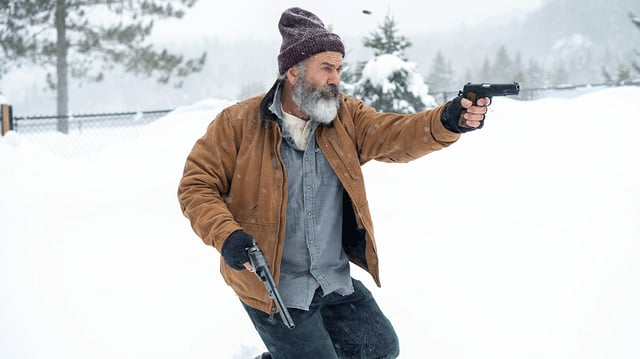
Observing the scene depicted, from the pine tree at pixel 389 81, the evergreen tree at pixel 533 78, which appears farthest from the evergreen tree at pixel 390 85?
the evergreen tree at pixel 533 78

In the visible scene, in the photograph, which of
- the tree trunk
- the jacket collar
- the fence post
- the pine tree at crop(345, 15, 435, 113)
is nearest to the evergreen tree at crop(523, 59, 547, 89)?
the tree trunk

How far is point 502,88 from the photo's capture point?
2.10 meters

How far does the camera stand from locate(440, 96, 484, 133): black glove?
2.21m

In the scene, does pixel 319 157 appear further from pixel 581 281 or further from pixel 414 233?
pixel 414 233

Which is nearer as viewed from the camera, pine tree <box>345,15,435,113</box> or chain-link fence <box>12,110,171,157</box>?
pine tree <box>345,15,435,113</box>

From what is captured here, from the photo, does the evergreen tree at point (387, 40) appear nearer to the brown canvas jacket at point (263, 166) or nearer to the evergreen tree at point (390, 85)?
the evergreen tree at point (390, 85)

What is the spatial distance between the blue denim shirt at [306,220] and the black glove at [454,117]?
22.9 inches

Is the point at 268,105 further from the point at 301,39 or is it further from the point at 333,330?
the point at 333,330

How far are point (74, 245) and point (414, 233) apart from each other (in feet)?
12.4

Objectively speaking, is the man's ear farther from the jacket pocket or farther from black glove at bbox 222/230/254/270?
black glove at bbox 222/230/254/270

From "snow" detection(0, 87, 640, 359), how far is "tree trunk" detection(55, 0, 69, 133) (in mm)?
12129

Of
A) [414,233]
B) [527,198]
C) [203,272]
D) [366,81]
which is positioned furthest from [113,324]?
[366,81]

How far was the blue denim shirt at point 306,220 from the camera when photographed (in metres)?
2.48

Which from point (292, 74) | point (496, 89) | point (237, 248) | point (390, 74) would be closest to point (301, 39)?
point (292, 74)
